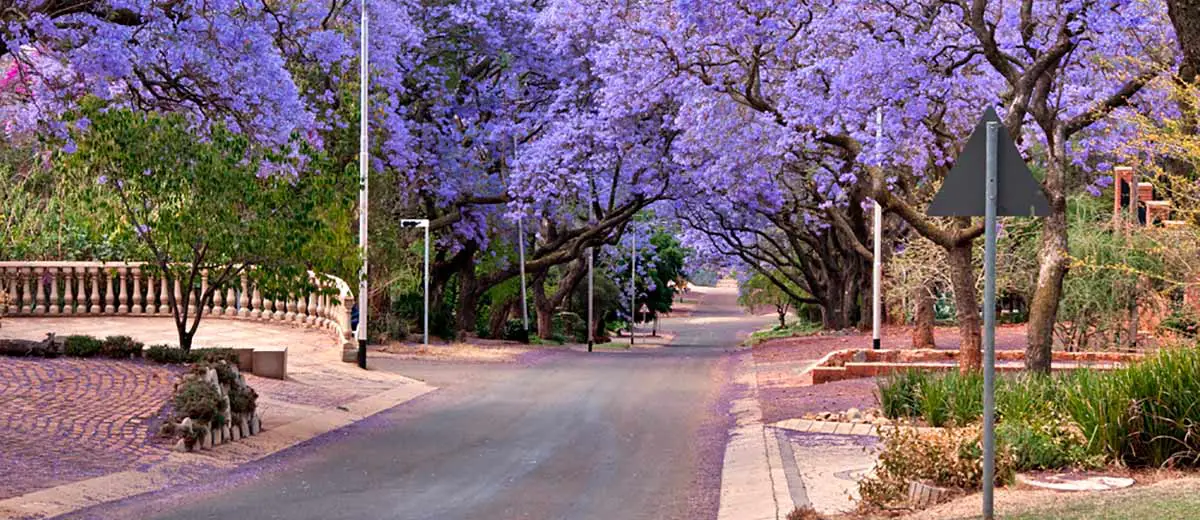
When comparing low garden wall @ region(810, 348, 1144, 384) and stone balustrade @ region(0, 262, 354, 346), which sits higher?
stone balustrade @ region(0, 262, 354, 346)

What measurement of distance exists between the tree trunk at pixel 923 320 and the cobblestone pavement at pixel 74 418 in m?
18.6

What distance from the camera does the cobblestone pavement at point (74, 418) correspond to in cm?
1367

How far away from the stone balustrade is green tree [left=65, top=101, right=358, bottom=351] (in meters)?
10.9

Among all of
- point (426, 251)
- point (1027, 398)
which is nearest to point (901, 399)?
point (1027, 398)

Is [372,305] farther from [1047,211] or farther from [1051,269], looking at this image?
[1047,211]

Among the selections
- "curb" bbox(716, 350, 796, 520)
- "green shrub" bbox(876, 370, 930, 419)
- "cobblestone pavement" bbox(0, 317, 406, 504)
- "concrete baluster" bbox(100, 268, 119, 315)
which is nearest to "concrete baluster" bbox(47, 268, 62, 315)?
"concrete baluster" bbox(100, 268, 119, 315)

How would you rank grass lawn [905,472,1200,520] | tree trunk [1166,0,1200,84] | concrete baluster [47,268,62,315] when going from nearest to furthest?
grass lawn [905,472,1200,520], tree trunk [1166,0,1200,84], concrete baluster [47,268,62,315]

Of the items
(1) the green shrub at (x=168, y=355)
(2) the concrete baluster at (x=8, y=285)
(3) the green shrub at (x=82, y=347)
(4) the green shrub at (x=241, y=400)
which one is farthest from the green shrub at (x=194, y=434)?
(2) the concrete baluster at (x=8, y=285)

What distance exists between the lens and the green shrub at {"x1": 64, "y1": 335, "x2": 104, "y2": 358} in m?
20.5

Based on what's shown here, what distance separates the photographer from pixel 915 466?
38.8ft

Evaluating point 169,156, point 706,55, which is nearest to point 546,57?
point 706,55

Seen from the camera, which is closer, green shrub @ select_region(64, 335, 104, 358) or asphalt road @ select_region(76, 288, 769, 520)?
asphalt road @ select_region(76, 288, 769, 520)

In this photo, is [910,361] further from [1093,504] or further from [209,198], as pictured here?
[1093,504]

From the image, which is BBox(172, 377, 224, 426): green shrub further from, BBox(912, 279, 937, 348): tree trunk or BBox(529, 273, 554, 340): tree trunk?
BBox(529, 273, 554, 340): tree trunk
